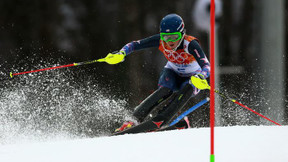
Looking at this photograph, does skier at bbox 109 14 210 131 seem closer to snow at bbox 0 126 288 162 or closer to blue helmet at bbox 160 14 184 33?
blue helmet at bbox 160 14 184 33

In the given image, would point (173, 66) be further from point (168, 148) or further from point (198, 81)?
point (168, 148)

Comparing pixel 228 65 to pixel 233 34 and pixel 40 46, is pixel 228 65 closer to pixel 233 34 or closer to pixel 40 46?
pixel 233 34

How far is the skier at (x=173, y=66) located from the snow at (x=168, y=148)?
59 centimetres

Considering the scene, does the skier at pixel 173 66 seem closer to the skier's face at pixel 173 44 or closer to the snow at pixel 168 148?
the skier's face at pixel 173 44

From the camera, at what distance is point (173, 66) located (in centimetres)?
291

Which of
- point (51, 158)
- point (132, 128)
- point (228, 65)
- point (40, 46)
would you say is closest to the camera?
point (51, 158)

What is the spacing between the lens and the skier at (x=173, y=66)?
2.61 m

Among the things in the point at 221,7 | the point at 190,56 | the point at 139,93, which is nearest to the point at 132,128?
the point at 190,56

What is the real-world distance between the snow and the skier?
1.95ft

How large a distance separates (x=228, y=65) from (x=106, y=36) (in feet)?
6.83

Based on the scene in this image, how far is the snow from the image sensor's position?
1.53 metres

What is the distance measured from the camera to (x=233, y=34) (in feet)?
17.9

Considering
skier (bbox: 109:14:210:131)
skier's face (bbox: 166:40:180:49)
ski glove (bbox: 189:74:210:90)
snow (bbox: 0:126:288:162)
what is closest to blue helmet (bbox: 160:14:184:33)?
skier (bbox: 109:14:210:131)

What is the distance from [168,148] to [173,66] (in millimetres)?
1284
